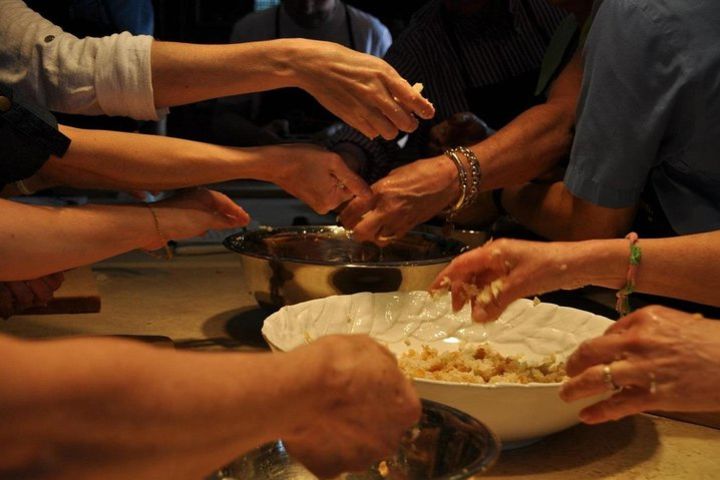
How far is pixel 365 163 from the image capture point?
282cm

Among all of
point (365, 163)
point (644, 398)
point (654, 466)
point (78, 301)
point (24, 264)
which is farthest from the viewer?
point (365, 163)

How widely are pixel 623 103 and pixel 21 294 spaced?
1.04 metres

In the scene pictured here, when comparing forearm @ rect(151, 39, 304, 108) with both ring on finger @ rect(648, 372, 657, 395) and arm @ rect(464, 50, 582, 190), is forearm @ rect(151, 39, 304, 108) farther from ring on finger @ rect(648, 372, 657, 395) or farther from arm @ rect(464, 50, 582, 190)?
ring on finger @ rect(648, 372, 657, 395)

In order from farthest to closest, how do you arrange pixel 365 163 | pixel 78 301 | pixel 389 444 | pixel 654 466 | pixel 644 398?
1. pixel 365 163
2. pixel 78 301
3. pixel 654 466
4. pixel 644 398
5. pixel 389 444

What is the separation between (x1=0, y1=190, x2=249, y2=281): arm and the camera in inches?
53.0

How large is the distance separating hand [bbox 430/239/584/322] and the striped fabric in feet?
4.71

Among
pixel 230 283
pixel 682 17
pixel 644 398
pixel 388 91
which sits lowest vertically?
pixel 230 283

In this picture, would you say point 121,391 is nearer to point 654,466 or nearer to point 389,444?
point 389,444

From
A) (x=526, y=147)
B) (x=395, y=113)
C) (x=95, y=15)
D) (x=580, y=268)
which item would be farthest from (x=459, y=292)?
(x=95, y=15)

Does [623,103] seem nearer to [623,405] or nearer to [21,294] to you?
[623,405]

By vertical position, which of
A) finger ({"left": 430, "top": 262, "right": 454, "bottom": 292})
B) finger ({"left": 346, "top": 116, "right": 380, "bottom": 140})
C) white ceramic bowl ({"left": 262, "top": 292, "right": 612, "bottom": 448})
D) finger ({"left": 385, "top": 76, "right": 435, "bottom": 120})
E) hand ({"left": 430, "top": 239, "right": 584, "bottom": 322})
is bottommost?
white ceramic bowl ({"left": 262, "top": 292, "right": 612, "bottom": 448})

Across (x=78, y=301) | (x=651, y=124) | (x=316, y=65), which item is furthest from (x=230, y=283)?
(x=651, y=124)

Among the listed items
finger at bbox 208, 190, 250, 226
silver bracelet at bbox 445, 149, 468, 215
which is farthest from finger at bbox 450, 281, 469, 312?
silver bracelet at bbox 445, 149, 468, 215

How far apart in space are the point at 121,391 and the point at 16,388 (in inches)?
2.5
